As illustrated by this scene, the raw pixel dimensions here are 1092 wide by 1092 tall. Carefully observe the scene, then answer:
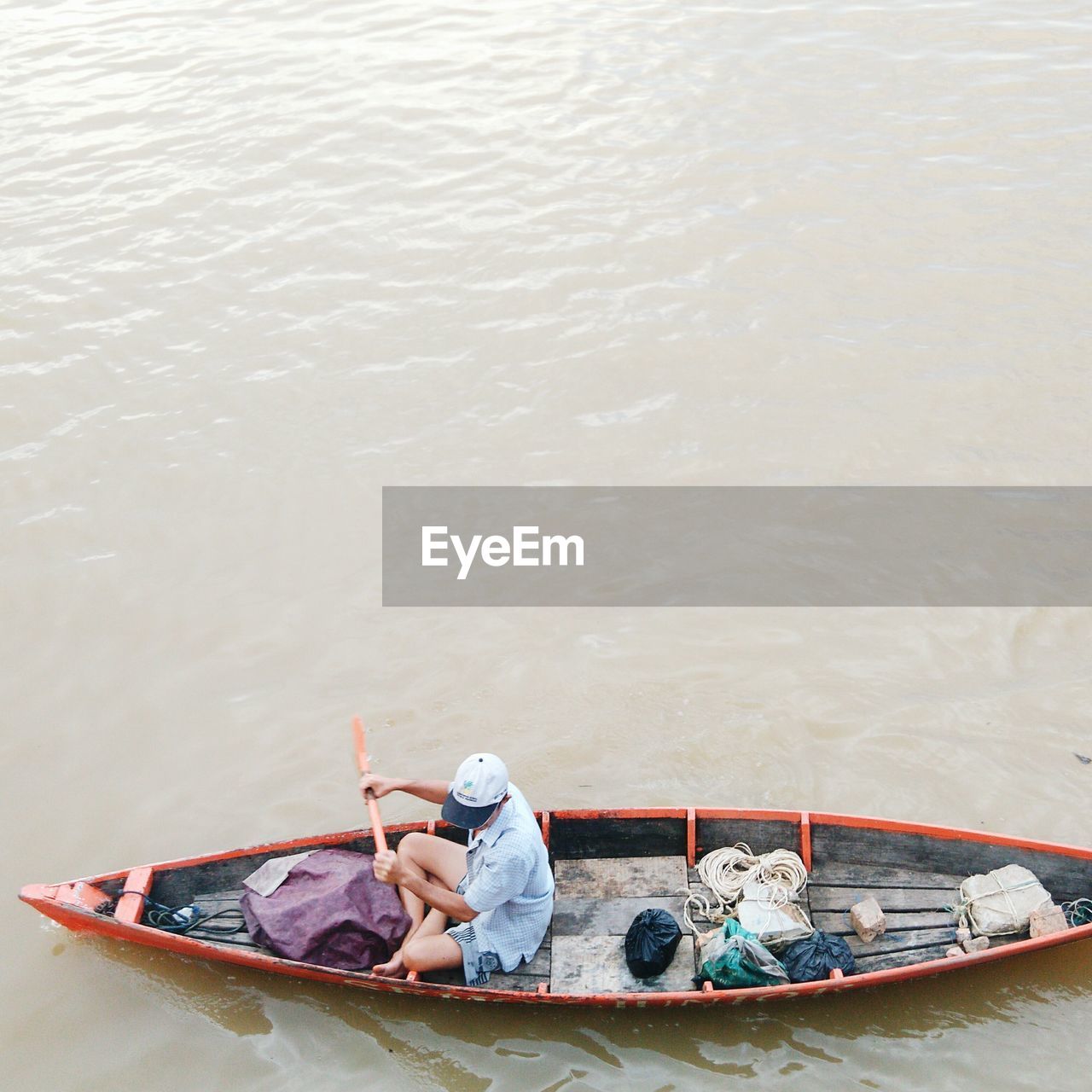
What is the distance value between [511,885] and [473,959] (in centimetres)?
59

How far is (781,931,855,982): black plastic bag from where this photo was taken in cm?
604

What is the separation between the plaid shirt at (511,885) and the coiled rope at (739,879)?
89cm

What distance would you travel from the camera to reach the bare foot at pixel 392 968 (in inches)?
245

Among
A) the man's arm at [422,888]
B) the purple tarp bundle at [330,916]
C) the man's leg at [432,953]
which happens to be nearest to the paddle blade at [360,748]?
the purple tarp bundle at [330,916]

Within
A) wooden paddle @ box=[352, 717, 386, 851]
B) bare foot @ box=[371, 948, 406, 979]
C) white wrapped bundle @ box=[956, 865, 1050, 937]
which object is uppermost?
wooden paddle @ box=[352, 717, 386, 851]

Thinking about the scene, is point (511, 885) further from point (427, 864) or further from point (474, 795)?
point (427, 864)

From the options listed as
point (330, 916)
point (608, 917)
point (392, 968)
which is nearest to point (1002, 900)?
point (608, 917)

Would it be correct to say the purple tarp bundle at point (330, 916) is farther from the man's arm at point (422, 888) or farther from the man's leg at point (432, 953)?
the man's arm at point (422, 888)

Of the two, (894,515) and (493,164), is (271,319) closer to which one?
(493,164)

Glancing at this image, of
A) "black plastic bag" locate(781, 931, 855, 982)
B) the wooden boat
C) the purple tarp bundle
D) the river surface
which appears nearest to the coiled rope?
the wooden boat

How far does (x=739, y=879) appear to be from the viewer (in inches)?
261

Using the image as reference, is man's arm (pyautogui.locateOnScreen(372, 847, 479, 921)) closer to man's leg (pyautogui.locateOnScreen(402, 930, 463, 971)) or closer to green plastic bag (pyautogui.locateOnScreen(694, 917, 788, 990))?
man's leg (pyautogui.locateOnScreen(402, 930, 463, 971))

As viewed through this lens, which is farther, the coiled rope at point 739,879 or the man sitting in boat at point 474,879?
the coiled rope at point 739,879

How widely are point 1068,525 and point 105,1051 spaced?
24.5 feet
